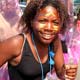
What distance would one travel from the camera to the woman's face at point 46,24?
143 centimetres

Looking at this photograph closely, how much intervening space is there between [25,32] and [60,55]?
11.0 inches

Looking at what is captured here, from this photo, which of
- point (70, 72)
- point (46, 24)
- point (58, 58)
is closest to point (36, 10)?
point (46, 24)

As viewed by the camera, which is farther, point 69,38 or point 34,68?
point 69,38

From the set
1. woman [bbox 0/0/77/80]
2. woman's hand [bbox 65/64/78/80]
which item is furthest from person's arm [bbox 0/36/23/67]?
woman's hand [bbox 65/64/78/80]

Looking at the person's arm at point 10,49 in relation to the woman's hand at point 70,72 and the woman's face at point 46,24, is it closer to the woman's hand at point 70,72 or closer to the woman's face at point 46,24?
the woman's face at point 46,24

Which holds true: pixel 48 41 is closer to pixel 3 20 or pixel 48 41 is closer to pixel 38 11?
pixel 38 11

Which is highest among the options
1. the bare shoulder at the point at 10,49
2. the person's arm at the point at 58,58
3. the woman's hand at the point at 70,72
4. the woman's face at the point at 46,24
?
the woman's face at the point at 46,24

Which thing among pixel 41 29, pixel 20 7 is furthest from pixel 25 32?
pixel 20 7

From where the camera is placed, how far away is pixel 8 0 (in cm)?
227

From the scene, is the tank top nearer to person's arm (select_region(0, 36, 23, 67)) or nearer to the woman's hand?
person's arm (select_region(0, 36, 23, 67))

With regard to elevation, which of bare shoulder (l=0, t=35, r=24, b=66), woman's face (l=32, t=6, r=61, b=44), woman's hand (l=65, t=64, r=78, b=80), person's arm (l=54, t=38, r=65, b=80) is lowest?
woman's hand (l=65, t=64, r=78, b=80)

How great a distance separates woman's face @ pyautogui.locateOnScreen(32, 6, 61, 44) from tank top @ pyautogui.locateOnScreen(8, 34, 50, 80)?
87mm

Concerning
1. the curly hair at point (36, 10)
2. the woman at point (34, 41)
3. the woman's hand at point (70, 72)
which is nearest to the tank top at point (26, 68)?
the woman at point (34, 41)

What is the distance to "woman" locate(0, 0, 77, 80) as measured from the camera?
140cm
